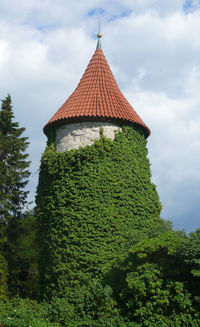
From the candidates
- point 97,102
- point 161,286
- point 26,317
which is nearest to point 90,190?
point 97,102

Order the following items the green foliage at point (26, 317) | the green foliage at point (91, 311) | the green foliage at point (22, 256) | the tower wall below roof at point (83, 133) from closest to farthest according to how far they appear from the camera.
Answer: the green foliage at point (26, 317)
the green foliage at point (91, 311)
the tower wall below roof at point (83, 133)
the green foliage at point (22, 256)

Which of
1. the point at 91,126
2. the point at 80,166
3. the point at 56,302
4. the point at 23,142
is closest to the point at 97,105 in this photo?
the point at 91,126

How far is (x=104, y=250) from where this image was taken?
13133 millimetres

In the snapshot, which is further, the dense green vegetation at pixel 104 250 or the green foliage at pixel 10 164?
the green foliage at pixel 10 164

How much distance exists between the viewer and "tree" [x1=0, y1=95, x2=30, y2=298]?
695 inches

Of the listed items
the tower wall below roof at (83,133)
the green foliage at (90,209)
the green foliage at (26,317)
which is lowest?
the green foliage at (26,317)

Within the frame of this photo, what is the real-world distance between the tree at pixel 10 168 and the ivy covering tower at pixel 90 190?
293cm

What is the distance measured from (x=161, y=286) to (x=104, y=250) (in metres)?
2.79

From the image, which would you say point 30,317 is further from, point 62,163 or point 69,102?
point 69,102

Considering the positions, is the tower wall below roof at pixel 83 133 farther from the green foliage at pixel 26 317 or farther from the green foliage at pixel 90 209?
the green foliage at pixel 26 317

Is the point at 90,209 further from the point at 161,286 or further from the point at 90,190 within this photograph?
the point at 161,286

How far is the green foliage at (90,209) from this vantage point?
13117mm

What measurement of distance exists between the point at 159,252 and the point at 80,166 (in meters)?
4.38

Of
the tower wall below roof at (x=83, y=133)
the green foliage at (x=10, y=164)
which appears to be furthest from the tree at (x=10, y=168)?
the tower wall below roof at (x=83, y=133)
